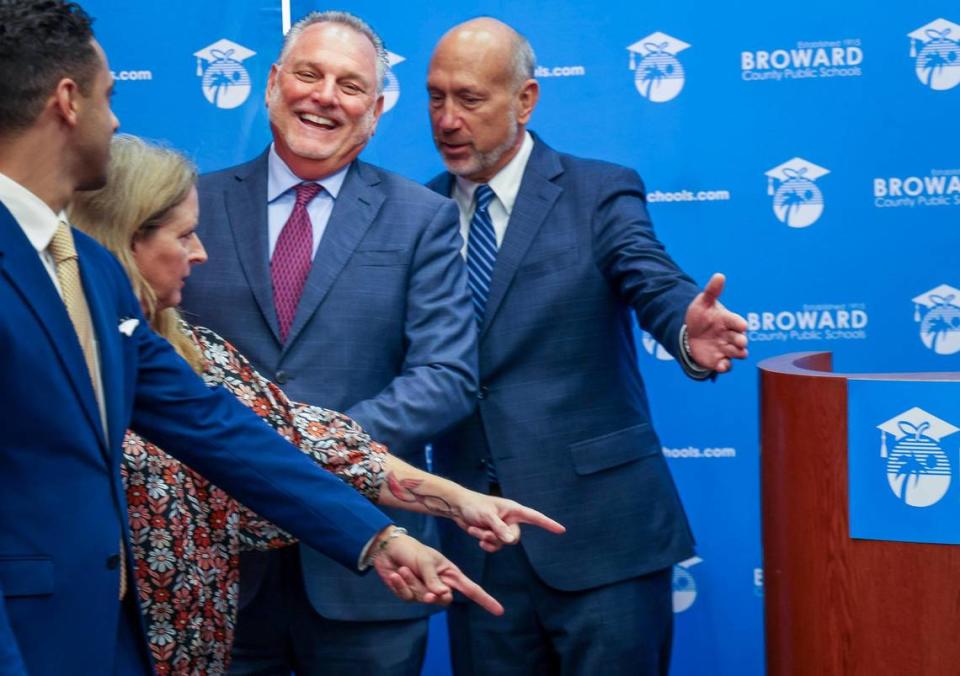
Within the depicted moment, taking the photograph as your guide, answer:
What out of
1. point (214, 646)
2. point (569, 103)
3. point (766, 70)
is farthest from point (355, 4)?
point (214, 646)

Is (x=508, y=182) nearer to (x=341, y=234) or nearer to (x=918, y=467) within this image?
(x=341, y=234)

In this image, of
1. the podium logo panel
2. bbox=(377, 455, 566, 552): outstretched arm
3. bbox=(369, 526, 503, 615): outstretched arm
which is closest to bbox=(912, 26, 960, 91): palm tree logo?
the podium logo panel

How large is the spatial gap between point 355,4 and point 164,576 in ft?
9.23

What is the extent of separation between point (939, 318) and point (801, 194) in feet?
1.97

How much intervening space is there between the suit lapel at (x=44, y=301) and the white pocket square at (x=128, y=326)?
0.19 meters

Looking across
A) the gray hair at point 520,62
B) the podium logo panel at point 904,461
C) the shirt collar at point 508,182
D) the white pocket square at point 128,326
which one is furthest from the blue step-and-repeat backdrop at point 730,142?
the white pocket square at point 128,326

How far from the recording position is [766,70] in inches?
179

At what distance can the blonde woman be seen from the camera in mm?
2432

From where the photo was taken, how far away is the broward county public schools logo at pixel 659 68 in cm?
461

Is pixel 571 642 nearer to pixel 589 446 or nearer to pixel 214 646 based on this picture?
pixel 589 446

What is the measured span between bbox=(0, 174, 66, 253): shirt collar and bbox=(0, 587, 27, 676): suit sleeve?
0.51 m

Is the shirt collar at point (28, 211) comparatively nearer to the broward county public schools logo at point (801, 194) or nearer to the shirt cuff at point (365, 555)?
the shirt cuff at point (365, 555)

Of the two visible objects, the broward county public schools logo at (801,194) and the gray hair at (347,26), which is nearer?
the gray hair at (347,26)

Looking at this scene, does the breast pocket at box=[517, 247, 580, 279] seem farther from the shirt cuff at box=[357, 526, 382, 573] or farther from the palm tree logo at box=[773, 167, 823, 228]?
the palm tree logo at box=[773, 167, 823, 228]
